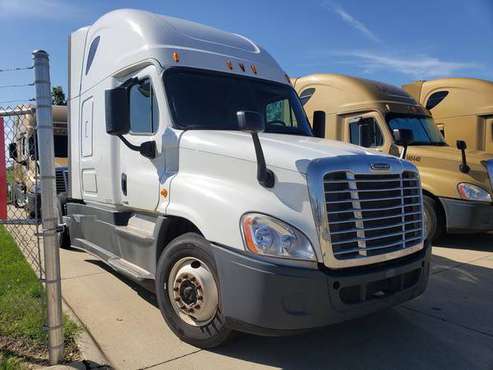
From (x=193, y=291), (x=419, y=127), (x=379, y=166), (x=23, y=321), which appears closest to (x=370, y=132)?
(x=419, y=127)

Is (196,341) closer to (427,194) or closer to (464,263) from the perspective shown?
(464,263)

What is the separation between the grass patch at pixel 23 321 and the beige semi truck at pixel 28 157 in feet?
2.87

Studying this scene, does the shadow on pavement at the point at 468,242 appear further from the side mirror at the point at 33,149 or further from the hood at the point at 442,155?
the side mirror at the point at 33,149

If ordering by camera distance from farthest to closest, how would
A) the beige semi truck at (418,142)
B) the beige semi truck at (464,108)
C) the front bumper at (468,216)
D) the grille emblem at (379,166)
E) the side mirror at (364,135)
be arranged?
1. the beige semi truck at (464,108)
2. the side mirror at (364,135)
3. the beige semi truck at (418,142)
4. the front bumper at (468,216)
5. the grille emblem at (379,166)

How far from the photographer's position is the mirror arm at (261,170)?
3.52 metres

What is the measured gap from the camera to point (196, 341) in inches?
156

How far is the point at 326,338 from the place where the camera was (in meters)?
4.25

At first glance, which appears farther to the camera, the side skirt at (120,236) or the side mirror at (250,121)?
the side skirt at (120,236)

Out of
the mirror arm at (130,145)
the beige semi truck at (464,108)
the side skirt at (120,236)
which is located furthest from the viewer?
the beige semi truck at (464,108)

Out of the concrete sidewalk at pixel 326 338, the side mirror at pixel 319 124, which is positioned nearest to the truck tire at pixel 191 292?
the concrete sidewalk at pixel 326 338

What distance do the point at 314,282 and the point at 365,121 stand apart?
21.3 ft

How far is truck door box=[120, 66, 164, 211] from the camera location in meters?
4.65

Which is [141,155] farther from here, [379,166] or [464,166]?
[464,166]

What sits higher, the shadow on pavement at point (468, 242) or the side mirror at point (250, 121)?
the side mirror at point (250, 121)
